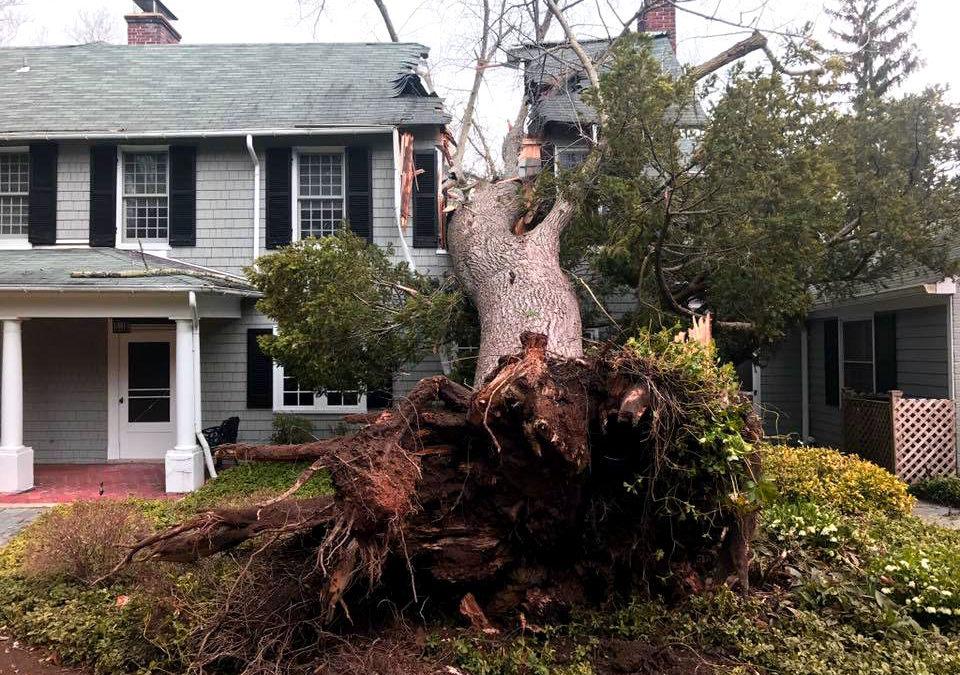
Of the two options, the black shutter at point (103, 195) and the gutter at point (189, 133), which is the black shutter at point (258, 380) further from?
the gutter at point (189, 133)

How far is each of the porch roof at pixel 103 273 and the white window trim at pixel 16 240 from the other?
13 cm

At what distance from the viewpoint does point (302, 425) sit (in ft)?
35.8

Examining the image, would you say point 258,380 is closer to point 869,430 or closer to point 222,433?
point 222,433

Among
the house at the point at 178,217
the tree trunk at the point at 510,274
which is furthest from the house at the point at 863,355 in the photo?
the house at the point at 178,217

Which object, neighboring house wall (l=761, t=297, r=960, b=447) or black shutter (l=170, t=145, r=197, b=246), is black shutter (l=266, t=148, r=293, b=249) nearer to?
black shutter (l=170, t=145, r=197, b=246)

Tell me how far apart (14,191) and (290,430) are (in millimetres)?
6324

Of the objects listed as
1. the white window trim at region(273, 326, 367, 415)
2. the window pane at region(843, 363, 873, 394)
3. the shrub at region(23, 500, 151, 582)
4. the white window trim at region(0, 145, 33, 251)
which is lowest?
the shrub at region(23, 500, 151, 582)

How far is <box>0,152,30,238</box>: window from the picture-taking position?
37.1ft

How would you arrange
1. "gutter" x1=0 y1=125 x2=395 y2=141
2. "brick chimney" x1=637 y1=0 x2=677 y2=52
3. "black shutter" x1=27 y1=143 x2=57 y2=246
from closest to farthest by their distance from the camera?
"gutter" x1=0 y1=125 x2=395 y2=141, "black shutter" x1=27 y1=143 x2=57 y2=246, "brick chimney" x1=637 y1=0 x2=677 y2=52

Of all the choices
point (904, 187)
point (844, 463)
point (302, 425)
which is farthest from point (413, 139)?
point (844, 463)

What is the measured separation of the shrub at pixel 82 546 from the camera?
5328mm

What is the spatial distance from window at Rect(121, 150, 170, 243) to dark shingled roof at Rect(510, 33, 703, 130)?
641 centimetres

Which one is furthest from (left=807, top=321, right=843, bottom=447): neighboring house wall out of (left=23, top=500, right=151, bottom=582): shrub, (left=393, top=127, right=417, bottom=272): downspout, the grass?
(left=23, top=500, right=151, bottom=582): shrub

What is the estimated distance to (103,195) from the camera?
1115 centimetres
